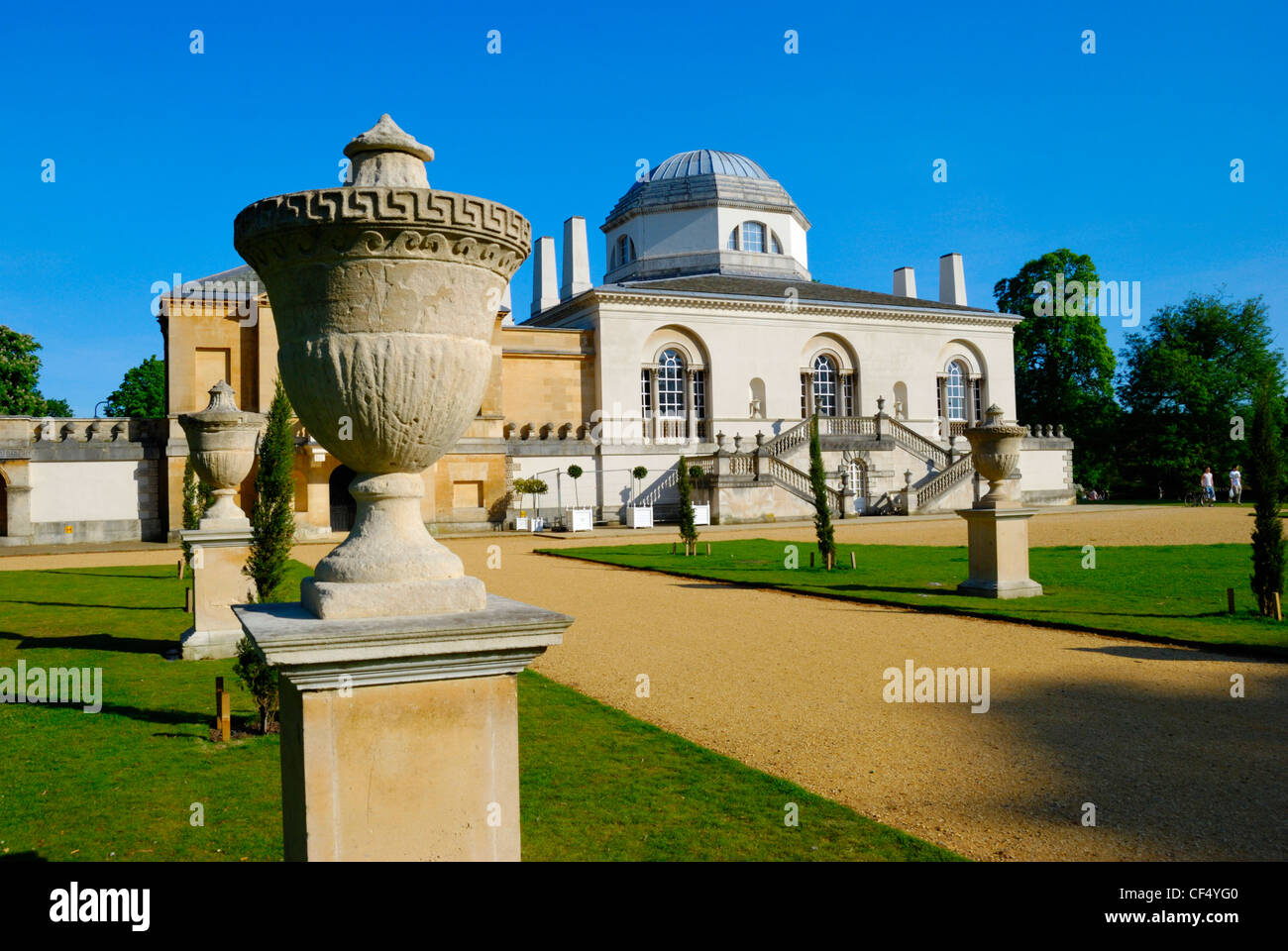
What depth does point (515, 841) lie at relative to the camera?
3236mm

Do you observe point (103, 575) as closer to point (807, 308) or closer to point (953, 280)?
point (807, 308)

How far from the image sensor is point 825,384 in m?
42.3

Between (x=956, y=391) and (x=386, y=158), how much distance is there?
45111 millimetres

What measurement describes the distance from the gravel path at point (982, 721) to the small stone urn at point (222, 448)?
14.0 feet

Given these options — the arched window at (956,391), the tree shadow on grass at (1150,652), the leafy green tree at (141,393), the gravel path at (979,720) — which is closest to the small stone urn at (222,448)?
the gravel path at (979,720)

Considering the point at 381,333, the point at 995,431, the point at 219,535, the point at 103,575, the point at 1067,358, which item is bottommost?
the point at 103,575

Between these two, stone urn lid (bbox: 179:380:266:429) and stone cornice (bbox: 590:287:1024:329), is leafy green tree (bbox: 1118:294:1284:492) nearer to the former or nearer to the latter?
stone cornice (bbox: 590:287:1024:329)

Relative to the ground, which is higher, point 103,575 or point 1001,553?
point 1001,553

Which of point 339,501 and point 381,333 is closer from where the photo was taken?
point 381,333

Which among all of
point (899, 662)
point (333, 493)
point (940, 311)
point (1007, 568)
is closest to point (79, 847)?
point (899, 662)

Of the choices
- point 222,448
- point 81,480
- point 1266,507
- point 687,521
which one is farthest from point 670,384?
point 222,448

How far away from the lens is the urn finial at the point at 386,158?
3.37 m

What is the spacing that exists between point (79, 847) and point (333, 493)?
3069cm
